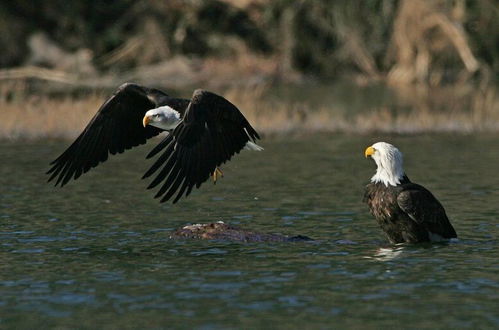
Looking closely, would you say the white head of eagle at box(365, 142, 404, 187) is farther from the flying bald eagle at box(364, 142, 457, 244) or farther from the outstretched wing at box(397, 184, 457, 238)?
the outstretched wing at box(397, 184, 457, 238)

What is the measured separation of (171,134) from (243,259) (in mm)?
1569

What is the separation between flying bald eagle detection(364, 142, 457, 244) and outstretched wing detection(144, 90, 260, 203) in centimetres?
152

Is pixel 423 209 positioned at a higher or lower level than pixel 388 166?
lower

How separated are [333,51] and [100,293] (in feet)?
104

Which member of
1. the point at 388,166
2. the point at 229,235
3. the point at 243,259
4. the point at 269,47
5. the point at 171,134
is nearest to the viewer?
the point at 243,259

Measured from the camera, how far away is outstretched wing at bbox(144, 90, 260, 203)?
38.4 ft

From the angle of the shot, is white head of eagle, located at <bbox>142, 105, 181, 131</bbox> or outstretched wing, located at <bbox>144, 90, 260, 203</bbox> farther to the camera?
white head of eagle, located at <bbox>142, 105, 181, 131</bbox>

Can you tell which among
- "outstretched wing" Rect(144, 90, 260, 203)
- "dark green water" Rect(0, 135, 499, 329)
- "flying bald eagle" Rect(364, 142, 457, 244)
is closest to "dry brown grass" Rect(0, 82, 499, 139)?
"dark green water" Rect(0, 135, 499, 329)

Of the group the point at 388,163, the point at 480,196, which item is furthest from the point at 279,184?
the point at 388,163

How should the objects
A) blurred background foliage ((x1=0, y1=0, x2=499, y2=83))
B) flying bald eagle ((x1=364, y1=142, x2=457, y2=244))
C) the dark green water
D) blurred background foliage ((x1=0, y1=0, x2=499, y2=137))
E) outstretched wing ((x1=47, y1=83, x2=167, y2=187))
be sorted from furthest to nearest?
blurred background foliage ((x1=0, y1=0, x2=499, y2=83)) → blurred background foliage ((x1=0, y1=0, x2=499, y2=137)) → outstretched wing ((x1=47, y1=83, x2=167, y2=187)) → flying bald eagle ((x1=364, y1=142, x2=457, y2=244)) → the dark green water

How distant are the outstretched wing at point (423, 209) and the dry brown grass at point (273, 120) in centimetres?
1367

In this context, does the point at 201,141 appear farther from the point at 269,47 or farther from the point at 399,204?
the point at 269,47

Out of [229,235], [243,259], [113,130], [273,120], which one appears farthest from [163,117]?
[273,120]

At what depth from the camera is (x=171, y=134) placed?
39.6 ft
